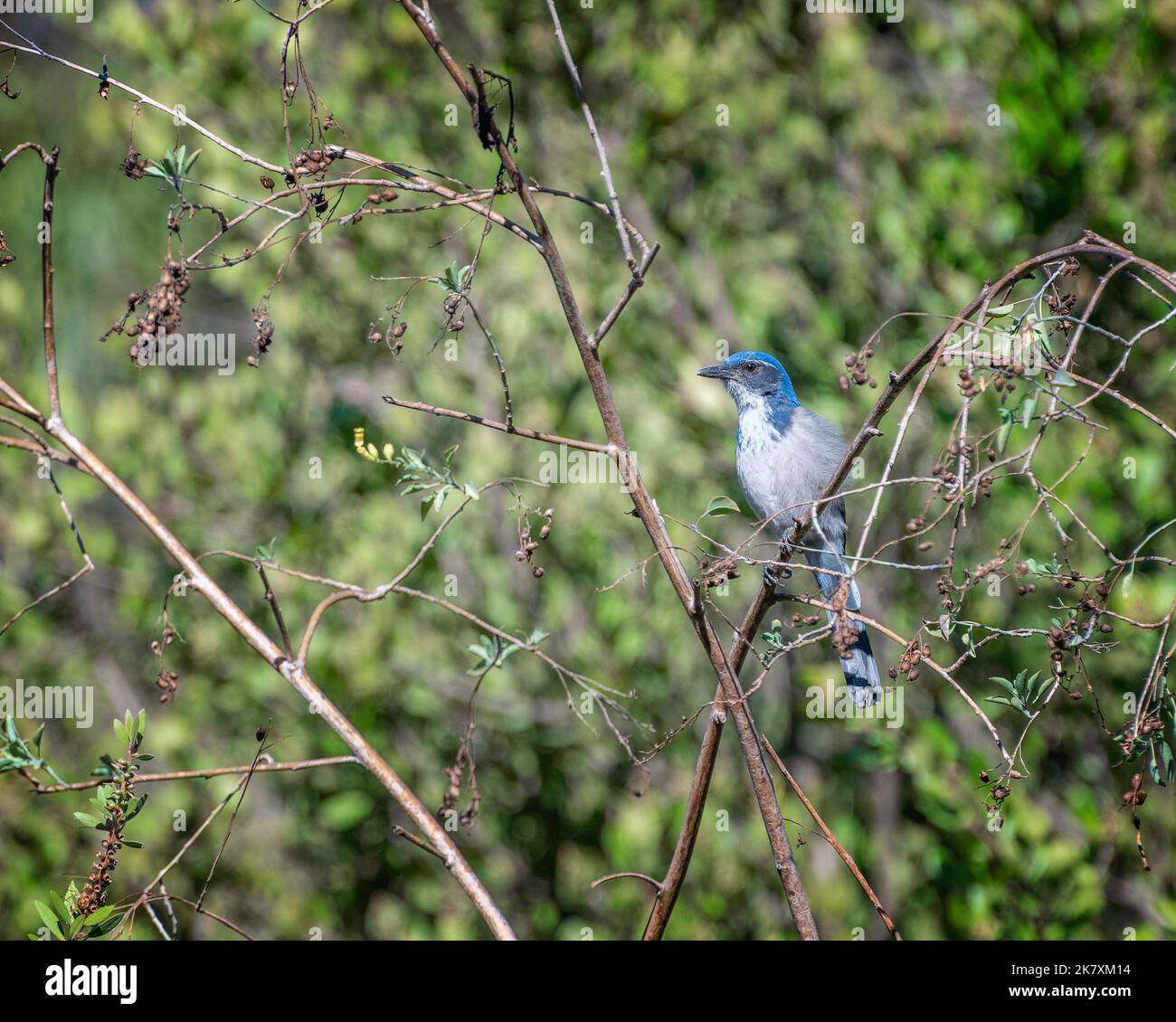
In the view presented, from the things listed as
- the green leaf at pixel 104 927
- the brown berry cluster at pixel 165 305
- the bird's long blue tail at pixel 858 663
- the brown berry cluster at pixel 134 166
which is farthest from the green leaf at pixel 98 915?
the bird's long blue tail at pixel 858 663

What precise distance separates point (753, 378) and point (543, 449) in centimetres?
105

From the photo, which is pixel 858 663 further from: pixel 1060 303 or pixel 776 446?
pixel 1060 303

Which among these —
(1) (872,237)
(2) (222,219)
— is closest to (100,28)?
(1) (872,237)

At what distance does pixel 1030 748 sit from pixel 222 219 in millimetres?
3815

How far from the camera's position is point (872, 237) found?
199 inches

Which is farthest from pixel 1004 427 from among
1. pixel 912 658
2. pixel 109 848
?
pixel 109 848

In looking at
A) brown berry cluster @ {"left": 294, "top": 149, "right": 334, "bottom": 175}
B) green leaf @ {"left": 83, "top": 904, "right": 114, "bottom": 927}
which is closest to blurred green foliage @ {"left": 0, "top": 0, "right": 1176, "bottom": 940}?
brown berry cluster @ {"left": 294, "top": 149, "right": 334, "bottom": 175}

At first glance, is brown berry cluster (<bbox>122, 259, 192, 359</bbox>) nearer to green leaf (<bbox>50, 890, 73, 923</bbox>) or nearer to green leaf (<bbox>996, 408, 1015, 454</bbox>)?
green leaf (<bbox>50, 890, 73, 923</bbox>)

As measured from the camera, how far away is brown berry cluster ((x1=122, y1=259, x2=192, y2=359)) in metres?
1.87

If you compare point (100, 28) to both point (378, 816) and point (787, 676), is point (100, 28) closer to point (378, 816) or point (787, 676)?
point (378, 816)

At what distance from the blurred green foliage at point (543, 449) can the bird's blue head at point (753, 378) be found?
1.31 feet

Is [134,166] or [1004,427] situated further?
[134,166]

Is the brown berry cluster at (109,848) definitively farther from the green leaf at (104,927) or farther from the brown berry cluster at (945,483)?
the brown berry cluster at (945,483)

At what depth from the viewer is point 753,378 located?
453cm
